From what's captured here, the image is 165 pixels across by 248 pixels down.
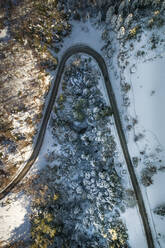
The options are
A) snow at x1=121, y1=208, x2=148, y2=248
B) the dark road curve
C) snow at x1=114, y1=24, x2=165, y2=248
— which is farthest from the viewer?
the dark road curve

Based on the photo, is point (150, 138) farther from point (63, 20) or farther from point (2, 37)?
point (2, 37)

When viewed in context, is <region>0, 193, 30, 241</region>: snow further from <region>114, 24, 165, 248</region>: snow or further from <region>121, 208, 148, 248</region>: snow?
<region>114, 24, 165, 248</region>: snow

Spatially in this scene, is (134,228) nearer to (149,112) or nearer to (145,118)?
(145,118)

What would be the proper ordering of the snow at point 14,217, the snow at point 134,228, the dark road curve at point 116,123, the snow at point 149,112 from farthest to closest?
the snow at point 14,217, the dark road curve at point 116,123, the snow at point 134,228, the snow at point 149,112

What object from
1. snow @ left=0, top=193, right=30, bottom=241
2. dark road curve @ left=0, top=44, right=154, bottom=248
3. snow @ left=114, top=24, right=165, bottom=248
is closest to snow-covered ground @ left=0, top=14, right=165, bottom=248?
snow @ left=114, top=24, right=165, bottom=248

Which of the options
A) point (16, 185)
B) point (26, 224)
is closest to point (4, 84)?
point (16, 185)

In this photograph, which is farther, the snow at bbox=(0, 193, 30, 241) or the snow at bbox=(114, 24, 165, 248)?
the snow at bbox=(0, 193, 30, 241)

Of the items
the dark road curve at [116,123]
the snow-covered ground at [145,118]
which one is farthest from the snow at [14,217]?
the snow-covered ground at [145,118]

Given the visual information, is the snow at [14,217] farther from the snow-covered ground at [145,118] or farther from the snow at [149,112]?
the snow at [149,112]

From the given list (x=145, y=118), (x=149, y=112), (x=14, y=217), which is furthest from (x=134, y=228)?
(x=14, y=217)

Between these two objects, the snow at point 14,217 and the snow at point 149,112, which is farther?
the snow at point 14,217

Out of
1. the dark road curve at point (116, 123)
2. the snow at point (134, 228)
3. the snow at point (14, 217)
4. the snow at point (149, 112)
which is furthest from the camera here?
the snow at point (14, 217)
